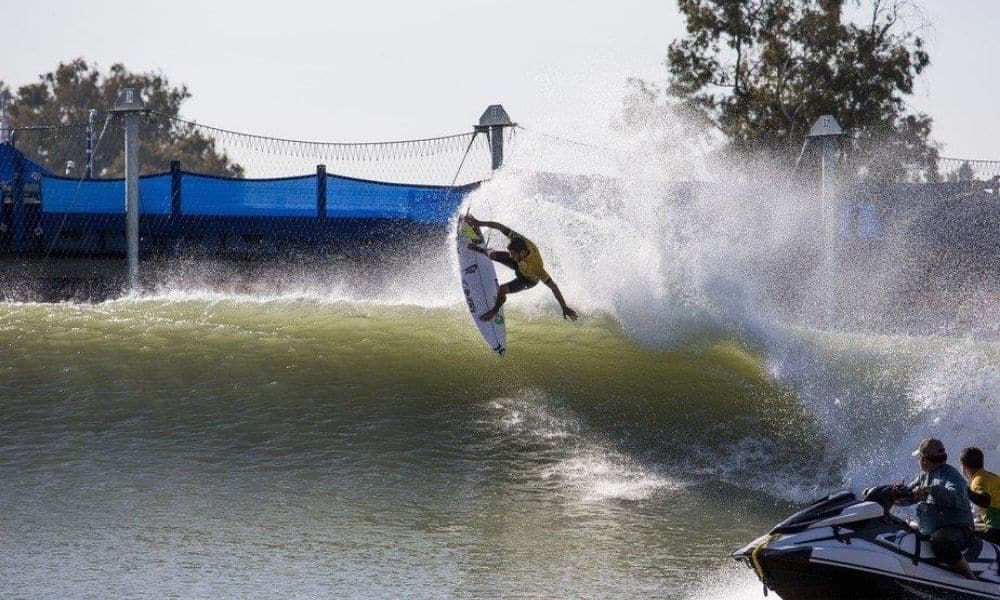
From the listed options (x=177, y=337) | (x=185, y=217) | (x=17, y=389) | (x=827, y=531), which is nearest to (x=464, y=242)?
(x=177, y=337)

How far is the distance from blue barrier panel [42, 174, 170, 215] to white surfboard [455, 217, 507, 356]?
698 cm

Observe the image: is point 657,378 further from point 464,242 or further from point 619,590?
point 619,590

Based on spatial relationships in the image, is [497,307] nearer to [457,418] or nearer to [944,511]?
[457,418]

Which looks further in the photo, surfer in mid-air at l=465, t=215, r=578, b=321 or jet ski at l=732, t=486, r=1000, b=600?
surfer in mid-air at l=465, t=215, r=578, b=321

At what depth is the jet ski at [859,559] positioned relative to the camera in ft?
22.4

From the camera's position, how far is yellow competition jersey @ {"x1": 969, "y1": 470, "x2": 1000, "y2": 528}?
727 cm

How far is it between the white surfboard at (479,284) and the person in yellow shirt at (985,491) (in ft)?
24.7

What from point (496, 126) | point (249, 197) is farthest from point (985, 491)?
point (249, 197)

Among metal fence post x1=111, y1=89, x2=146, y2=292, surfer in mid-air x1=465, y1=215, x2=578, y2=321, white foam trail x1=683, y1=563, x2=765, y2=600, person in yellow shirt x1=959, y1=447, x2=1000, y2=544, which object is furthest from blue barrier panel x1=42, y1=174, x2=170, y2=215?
person in yellow shirt x1=959, y1=447, x2=1000, y2=544

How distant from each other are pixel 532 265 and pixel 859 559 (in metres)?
7.68

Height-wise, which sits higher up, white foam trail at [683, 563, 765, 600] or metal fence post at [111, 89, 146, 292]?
metal fence post at [111, 89, 146, 292]

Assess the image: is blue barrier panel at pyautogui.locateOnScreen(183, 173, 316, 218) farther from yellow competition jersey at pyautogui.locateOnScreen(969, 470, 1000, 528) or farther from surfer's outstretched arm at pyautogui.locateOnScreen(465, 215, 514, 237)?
yellow competition jersey at pyautogui.locateOnScreen(969, 470, 1000, 528)

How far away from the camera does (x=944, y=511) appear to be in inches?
275

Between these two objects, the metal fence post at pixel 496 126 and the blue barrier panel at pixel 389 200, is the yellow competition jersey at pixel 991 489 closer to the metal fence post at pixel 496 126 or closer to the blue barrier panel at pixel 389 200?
the metal fence post at pixel 496 126
